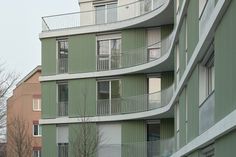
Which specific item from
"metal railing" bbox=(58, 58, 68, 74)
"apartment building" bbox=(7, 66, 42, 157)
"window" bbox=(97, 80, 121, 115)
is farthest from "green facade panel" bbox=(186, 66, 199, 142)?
"apartment building" bbox=(7, 66, 42, 157)

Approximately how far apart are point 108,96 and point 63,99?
3361mm

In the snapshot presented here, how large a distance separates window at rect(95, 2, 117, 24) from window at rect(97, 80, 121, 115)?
4257 millimetres

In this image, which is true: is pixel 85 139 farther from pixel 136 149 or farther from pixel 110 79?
pixel 110 79

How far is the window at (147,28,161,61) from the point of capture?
33125 millimetres

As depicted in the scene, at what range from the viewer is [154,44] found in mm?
33250

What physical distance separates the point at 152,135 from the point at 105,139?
317 centimetres

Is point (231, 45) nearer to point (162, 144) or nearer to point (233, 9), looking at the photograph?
point (233, 9)

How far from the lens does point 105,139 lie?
3444cm

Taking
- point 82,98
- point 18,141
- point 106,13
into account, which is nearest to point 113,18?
point 106,13

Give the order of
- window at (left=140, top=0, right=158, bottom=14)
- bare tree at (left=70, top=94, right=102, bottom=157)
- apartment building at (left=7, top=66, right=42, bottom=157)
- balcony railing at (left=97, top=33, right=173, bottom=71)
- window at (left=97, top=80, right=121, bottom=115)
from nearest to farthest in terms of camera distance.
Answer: balcony railing at (left=97, top=33, right=173, bottom=71) < window at (left=140, top=0, right=158, bottom=14) < bare tree at (left=70, top=94, right=102, bottom=157) < window at (left=97, top=80, right=121, bottom=115) < apartment building at (left=7, top=66, right=42, bottom=157)

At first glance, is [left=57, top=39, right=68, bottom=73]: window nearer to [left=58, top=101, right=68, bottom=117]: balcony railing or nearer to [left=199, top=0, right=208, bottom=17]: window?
[left=58, top=101, right=68, bottom=117]: balcony railing

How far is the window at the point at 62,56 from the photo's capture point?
3622 centimetres

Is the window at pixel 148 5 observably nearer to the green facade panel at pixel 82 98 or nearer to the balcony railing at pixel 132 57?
the balcony railing at pixel 132 57

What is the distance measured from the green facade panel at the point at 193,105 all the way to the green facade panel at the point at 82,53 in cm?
1921
